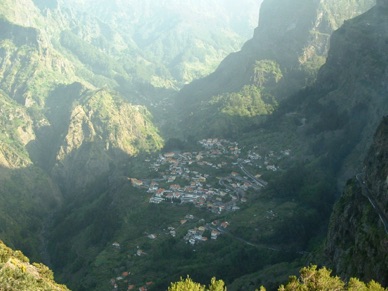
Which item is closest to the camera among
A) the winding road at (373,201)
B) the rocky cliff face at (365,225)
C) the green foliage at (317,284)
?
the green foliage at (317,284)

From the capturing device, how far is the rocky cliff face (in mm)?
78688

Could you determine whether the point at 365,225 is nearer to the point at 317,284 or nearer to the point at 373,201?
the point at 373,201

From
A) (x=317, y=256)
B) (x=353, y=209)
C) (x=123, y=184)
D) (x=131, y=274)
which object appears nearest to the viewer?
(x=353, y=209)

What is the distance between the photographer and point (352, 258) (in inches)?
3386

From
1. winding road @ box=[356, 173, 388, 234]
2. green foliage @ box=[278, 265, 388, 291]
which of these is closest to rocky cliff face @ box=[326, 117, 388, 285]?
winding road @ box=[356, 173, 388, 234]

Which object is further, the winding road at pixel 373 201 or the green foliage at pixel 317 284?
the winding road at pixel 373 201

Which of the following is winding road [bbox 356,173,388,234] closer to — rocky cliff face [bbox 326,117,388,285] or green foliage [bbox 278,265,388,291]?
rocky cliff face [bbox 326,117,388,285]

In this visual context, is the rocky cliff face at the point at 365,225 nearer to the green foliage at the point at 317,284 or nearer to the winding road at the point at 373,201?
the winding road at the point at 373,201

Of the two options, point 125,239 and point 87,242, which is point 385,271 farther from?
point 87,242

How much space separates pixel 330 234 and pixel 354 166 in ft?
261

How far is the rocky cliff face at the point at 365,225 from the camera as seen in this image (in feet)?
258

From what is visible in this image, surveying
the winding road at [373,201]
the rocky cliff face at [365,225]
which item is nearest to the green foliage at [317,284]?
the rocky cliff face at [365,225]

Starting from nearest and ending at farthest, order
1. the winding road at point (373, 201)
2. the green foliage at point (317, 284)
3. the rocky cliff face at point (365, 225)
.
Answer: the green foliage at point (317, 284) < the rocky cliff face at point (365, 225) < the winding road at point (373, 201)

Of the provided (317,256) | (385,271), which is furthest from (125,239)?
(385,271)
